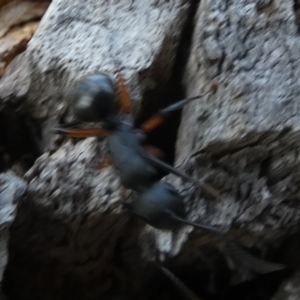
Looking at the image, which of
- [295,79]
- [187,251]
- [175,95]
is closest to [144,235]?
[187,251]

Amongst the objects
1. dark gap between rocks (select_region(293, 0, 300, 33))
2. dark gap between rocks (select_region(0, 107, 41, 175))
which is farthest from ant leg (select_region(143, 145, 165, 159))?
dark gap between rocks (select_region(293, 0, 300, 33))

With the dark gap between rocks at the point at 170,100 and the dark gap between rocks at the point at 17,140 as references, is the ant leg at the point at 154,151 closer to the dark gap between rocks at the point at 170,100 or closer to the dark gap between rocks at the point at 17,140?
the dark gap between rocks at the point at 170,100

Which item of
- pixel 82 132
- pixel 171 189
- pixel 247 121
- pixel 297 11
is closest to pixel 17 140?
pixel 82 132

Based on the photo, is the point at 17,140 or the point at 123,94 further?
the point at 17,140

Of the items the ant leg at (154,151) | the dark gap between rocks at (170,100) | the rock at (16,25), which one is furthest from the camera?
the rock at (16,25)

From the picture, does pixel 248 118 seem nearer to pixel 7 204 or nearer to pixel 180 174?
pixel 180 174

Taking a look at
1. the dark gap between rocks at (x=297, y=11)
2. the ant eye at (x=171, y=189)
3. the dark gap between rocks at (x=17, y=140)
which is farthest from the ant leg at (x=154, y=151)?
the dark gap between rocks at (x=297, y=11)
